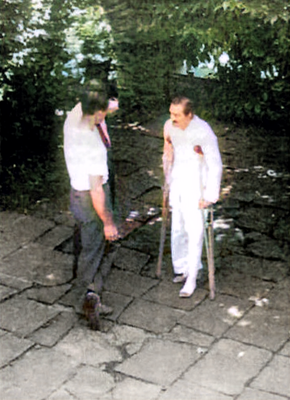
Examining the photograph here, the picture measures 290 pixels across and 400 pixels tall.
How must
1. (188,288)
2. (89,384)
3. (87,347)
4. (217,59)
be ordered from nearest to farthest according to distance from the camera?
(89,384), (87,347), (188,288), (217,59)

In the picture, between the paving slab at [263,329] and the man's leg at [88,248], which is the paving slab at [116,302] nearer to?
the man's leg at [88,248]

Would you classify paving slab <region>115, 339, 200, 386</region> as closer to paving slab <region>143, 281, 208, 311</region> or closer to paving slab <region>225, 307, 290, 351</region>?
paving slab <region>225, 307, 290, 351</region>

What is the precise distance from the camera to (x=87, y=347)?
6680 mm

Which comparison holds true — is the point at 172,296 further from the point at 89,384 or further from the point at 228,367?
the point at 89,384

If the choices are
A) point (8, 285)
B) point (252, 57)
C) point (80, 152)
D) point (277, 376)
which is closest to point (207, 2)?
point (252, 57)

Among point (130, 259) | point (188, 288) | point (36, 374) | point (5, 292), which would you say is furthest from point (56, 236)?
point (36, 374)

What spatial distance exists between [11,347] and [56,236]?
210 cm

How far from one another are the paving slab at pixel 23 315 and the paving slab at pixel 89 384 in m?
0.81

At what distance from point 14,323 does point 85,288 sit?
0.67 metres

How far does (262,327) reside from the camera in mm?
6914

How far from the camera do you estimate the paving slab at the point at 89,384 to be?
19.8 feet

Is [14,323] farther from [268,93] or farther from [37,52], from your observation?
[268,93]

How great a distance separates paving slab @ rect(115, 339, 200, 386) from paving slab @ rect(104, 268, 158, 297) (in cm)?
86

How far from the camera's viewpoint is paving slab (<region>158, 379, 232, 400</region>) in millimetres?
5980
